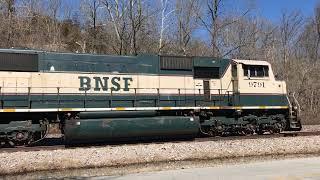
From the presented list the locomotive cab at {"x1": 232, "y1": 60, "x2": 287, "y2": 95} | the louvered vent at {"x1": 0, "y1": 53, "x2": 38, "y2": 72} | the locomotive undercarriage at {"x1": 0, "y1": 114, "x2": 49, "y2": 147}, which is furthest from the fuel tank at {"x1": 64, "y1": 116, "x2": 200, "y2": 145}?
the locomotive cab at {"x1": 232, "y1": 60, "x2": 287, "y2": 95}

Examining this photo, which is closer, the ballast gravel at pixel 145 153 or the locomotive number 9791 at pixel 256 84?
the ballast gravel at pixel 145 153

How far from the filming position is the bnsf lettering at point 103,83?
1473 cm

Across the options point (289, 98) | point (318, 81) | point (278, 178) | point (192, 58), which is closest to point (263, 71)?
point (289, 98)

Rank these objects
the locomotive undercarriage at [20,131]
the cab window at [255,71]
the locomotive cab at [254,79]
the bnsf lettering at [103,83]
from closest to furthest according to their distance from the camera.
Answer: the locomotive undercarriage at [20,131], the bnsf lettering at [103,83], the locomotive cab at [254,79], the cab window at [255,71]

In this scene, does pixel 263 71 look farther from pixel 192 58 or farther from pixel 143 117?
pixel 143 117

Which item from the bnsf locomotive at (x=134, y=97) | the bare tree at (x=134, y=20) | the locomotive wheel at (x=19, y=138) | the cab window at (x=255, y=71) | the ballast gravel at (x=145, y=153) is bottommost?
the ballast gravel at (x=145, y=153)

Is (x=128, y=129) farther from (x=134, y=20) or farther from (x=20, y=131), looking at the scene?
(x=134, y=20)

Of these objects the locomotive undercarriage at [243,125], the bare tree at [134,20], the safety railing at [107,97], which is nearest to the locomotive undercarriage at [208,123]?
the locomotive undercarriage at [243,125]

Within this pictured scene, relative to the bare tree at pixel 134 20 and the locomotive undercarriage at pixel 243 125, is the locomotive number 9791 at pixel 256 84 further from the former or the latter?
the bare tree at pixel 134 20

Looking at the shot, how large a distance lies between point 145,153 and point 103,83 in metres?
4.01

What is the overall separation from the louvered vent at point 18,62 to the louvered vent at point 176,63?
15.4ft

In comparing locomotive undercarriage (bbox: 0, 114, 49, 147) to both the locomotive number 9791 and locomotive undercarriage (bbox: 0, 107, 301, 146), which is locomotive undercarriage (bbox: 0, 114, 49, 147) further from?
the locomotive number 9791

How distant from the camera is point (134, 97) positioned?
50.3 ft

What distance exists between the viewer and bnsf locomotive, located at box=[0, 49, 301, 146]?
13641mm
